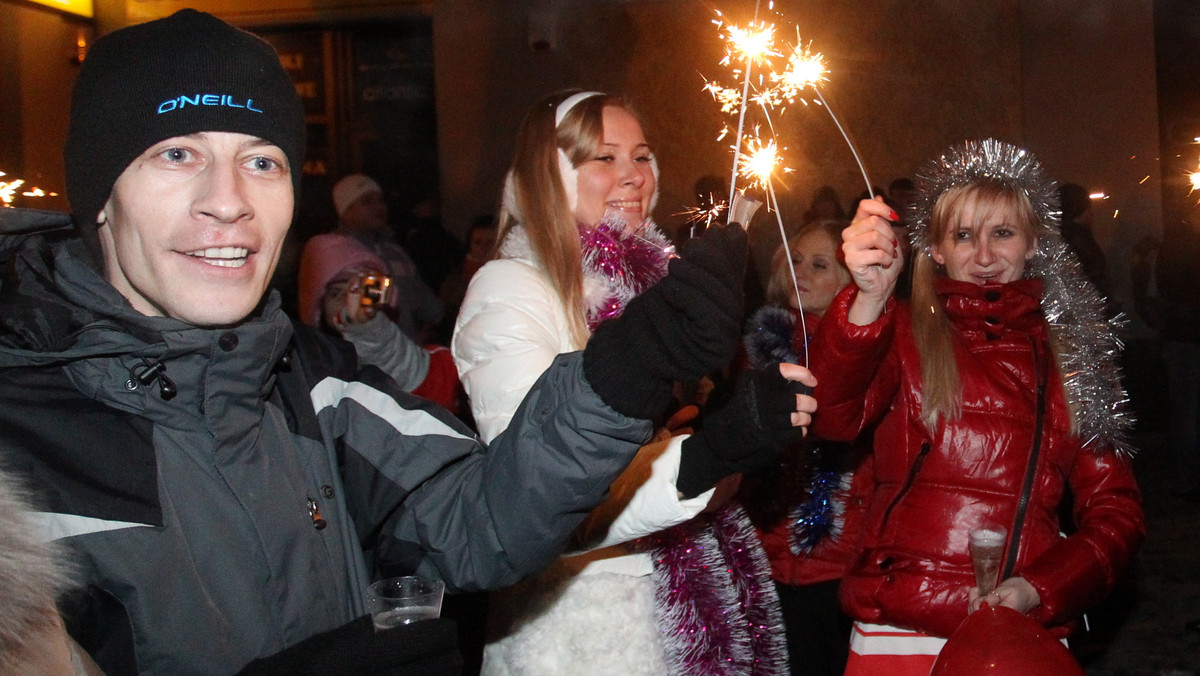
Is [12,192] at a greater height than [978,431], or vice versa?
[12,192]

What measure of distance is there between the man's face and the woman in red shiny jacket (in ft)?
4.12

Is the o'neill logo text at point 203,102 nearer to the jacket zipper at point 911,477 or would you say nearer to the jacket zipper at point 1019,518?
the jacket zipper at point 911,477

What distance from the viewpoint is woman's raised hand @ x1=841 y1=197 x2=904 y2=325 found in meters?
2.07

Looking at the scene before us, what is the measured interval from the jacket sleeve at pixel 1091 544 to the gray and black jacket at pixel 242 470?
134cm

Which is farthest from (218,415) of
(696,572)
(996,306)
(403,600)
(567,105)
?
(996,306)

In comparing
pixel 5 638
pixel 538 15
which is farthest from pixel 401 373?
pixel 538 15

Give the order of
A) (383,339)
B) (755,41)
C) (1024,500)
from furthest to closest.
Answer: (383,339)
(1024,500)
(755,41)

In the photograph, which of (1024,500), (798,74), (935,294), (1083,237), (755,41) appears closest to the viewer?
(755,41)

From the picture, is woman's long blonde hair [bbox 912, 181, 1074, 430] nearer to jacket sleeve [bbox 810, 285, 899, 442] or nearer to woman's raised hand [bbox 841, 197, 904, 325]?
jacket sleeve [bbox 810, 285, 899, 442]

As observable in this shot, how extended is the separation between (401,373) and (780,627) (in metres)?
2.14

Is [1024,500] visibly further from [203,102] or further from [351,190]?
[351,190]

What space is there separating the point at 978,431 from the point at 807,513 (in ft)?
3.20

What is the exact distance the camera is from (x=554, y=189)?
7.79 ft

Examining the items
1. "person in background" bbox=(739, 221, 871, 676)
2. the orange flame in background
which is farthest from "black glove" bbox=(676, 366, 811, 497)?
"person in background" bbox=(739, 221, 871, 676)
